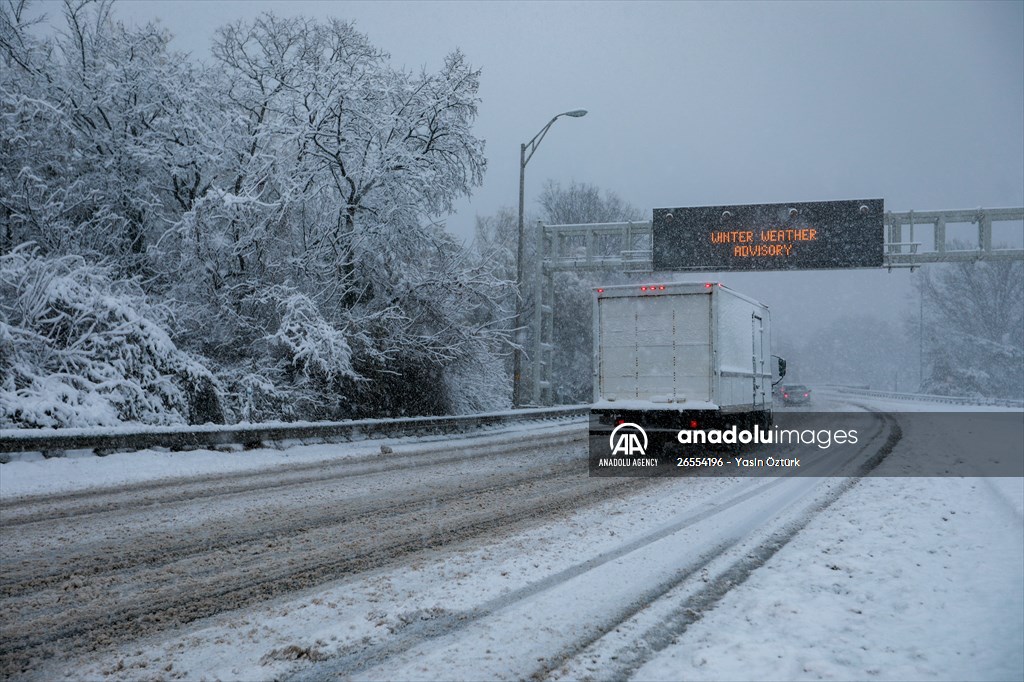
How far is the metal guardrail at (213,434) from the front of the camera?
11844mm

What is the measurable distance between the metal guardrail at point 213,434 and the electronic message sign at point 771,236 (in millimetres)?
11662

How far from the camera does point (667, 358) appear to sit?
45.8 ft

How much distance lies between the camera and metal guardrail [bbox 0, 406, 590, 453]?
38.9 ft

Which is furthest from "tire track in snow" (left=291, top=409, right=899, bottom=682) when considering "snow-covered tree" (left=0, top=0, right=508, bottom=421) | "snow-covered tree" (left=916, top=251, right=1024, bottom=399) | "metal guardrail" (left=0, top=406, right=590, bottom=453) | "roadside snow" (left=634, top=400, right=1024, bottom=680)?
"snow-covered tree" (left=916, top=251, right=1024, bottom=399)

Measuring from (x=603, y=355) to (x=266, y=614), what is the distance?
1029cm

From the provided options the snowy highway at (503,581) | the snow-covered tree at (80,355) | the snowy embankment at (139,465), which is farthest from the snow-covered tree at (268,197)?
the snowy highway at (503,581)

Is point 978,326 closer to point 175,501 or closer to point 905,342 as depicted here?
point 905,342

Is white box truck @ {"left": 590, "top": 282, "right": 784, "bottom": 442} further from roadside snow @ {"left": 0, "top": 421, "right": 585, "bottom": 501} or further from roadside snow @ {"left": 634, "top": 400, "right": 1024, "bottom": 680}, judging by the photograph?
roadside snow @ {"left": 634, "top": 400, "right": 1024, "bottom": 680}

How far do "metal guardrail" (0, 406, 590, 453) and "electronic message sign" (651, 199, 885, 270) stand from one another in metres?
11.7

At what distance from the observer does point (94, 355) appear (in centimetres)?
1490

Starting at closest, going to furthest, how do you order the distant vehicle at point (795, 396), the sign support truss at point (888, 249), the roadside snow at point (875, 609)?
the roadside snow at point (875, 609) → the sign support truss at point (888, 249) → the distant vehicle at point (795, 396)

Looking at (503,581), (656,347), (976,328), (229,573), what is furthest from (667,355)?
(976,328)

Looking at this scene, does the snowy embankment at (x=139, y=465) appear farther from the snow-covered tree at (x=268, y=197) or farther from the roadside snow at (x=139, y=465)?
the snow-covered tree at (x=268, y=197)

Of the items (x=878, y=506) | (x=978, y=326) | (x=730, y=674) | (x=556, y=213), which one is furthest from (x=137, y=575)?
(x=978, y=326)
